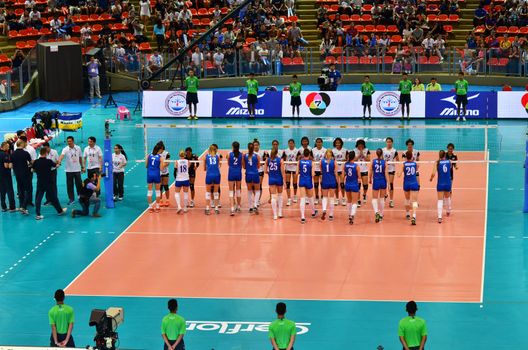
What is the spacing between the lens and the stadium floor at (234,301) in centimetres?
2092

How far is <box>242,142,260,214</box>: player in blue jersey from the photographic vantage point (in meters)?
29.5

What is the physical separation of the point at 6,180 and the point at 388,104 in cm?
1893

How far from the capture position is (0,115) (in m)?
46.3

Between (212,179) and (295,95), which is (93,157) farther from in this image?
(295,95)

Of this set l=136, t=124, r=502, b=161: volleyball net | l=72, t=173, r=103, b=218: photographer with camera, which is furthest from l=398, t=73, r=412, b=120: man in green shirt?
l=72, t=173, r=103, b=218: photographer with camera

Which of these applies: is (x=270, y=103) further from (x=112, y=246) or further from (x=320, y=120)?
(x=112, y=246)

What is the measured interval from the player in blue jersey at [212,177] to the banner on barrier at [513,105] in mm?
17681

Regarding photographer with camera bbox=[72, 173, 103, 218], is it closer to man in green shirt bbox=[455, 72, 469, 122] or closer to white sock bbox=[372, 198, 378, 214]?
white sock bbox=[372, 198, 378, 214]

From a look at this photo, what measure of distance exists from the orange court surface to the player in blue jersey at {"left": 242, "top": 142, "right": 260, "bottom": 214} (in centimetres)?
45

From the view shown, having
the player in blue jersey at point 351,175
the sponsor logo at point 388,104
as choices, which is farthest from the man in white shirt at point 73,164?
the sponsor logo at point 388,104

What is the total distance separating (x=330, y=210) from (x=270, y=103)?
53.4 ft

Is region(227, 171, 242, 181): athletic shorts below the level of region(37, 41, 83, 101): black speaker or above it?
below

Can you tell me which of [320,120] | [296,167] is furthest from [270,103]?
[296,167]

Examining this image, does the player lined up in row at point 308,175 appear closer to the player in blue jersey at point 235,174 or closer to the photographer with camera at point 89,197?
the player in blue jersey at point 235,174
